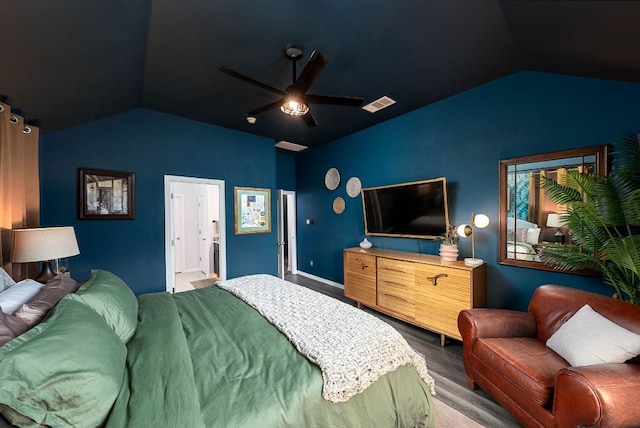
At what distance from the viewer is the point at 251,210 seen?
4.51 metres

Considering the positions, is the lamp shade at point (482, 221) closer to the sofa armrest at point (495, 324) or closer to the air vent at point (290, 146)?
the sofa armrest at point (495, 324)

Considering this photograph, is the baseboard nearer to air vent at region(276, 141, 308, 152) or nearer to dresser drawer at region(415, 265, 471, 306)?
dresser drawer at region(415, 265, 471, 306)

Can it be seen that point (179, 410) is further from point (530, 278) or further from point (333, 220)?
point (333, 220)

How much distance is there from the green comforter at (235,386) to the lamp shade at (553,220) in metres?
2.09

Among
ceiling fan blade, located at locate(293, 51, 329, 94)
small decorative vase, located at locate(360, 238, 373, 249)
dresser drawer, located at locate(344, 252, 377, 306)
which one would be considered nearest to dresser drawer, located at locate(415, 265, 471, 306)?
dresser drawer, located at locate(344, 252, 377, 306)

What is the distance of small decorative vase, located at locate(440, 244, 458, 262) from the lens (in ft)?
9.53

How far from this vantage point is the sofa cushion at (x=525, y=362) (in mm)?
1463

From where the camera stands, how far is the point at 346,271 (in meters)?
3.95

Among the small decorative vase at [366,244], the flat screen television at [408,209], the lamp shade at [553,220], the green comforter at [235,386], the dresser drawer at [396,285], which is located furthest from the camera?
the small decorative vase at [366,244]

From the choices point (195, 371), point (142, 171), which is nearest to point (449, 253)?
point (195, 371)

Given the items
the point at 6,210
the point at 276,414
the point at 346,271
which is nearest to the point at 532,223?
the point at 346,271

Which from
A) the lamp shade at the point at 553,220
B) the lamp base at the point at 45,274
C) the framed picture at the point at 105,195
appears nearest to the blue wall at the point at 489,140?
the lamp shade at the point at 553,220

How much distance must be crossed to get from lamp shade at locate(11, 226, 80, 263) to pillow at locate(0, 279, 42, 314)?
20.3 inches

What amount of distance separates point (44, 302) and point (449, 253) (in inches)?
136
